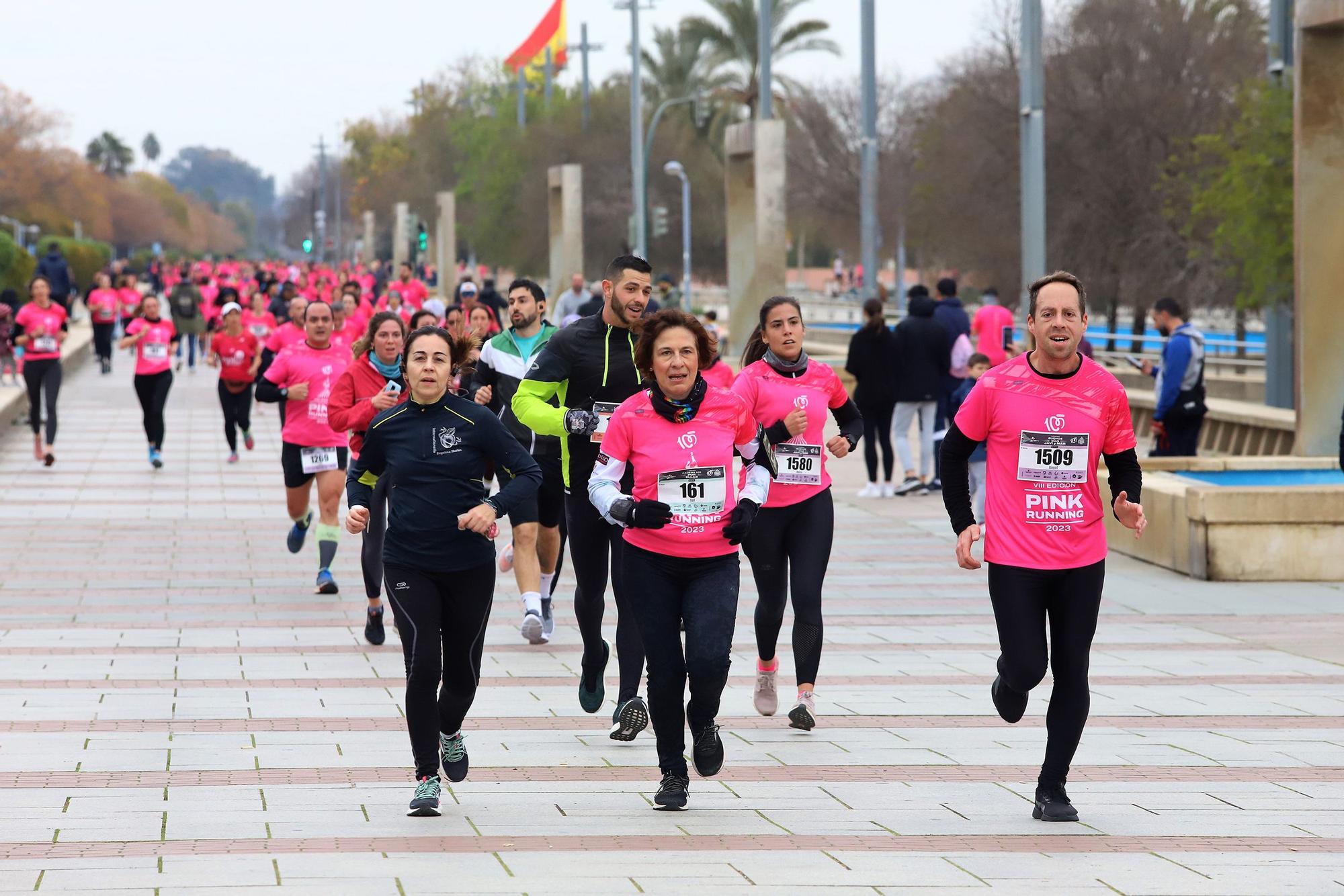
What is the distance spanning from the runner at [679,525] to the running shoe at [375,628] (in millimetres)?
4095

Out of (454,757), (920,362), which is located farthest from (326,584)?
(920,362)

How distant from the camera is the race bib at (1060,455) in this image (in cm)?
645

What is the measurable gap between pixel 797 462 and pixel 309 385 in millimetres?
4987

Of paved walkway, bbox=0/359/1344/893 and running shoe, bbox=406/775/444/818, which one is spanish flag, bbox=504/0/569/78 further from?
running shoe, bbox=406/775/444/818

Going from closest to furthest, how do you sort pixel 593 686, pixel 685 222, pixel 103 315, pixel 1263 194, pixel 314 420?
pixel 593 686 < pixel 314 420 < pixel 1263 194 < pixel 103 315 < pixel 685 222

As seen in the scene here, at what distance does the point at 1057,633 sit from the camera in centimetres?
654

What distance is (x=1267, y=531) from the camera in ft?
42.3

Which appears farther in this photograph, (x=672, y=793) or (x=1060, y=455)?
(x=672, y=793)

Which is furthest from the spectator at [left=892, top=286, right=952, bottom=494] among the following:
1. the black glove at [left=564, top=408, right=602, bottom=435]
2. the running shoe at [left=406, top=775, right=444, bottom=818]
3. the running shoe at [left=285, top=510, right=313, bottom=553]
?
the running shoe at [left=406, top=775, right=444, bottom=818]

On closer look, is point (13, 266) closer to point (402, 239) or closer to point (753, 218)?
point (753, 218)

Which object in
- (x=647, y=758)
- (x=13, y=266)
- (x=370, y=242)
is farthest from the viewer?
(x=370, y=242)

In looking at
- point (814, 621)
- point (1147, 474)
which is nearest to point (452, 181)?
point (1147, 474)

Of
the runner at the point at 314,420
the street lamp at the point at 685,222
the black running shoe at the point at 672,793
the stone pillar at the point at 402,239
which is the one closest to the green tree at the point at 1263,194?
the runner at the point at 314,420

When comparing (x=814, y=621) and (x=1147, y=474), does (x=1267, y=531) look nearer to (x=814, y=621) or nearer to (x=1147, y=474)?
(x=1147, y=474)
